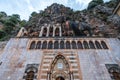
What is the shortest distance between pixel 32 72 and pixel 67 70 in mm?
4626

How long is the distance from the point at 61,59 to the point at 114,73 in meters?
7.36

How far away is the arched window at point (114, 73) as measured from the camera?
690 inches

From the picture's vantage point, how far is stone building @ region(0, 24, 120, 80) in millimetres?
17781

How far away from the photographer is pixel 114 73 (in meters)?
18.1

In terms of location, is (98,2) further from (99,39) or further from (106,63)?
(106,63)

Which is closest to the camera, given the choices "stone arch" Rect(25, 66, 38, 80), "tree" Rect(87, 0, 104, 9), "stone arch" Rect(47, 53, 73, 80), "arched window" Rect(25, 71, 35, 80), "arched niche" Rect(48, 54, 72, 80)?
"arched window" Rect(25, 71, 35, 80)

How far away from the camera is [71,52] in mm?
20859

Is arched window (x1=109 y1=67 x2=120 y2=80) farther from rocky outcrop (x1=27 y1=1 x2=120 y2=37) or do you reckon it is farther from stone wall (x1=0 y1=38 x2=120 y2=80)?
rocky outcrop (x1=27 y1=1 x2=120 y2=37)

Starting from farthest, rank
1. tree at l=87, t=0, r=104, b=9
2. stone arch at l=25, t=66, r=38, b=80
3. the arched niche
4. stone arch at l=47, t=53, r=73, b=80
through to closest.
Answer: tree at l=87, t=0, r=104, b=9
the arched niche
stone arch at l=47, t=53, r=73, b=80
stone arch at l=25, t=66, r=38, b=80

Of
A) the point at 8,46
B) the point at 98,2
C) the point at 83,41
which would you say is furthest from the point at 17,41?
the point at 98,2

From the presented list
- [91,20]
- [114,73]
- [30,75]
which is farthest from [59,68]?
[91,20]

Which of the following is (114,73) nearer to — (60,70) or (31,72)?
(60,70)

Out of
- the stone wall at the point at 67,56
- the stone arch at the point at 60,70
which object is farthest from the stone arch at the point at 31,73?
the stone arch at the point at 60,70

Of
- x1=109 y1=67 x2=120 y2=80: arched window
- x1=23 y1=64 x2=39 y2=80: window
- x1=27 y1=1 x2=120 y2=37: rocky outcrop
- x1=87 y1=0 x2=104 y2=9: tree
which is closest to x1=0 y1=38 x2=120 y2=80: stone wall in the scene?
x1=23 y1=64 x2=39 y2=80: window
